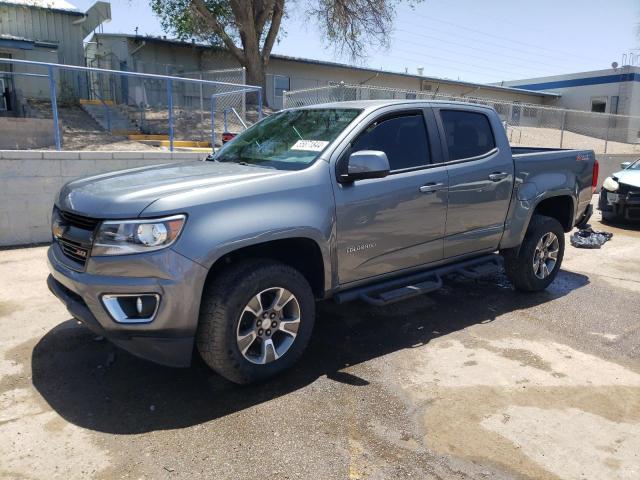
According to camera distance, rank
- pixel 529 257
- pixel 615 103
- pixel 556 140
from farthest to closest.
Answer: pixel 615 103
pixel 556 140
pixel 529 257

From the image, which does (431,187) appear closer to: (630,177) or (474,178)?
(474,178)

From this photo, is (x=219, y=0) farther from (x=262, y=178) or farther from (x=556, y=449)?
(x=556, y=449)

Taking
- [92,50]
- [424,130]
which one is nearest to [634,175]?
[424,130]

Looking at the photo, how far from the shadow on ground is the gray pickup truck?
10.6 inches

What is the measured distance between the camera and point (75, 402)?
10.6ft

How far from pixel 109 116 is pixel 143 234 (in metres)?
13.8

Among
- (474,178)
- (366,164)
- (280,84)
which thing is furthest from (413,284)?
(280,84)

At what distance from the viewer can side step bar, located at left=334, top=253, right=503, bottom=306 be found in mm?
3930

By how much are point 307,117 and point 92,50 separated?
2204 centimetres

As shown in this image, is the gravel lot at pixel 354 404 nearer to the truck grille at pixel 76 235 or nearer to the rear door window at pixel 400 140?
the truck grille at pixel 76 235

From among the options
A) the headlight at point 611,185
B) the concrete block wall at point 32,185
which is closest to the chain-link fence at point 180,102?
the concrete block wall at point 32,185

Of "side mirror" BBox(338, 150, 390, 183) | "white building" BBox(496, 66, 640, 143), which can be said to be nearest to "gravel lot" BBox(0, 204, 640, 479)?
"side mirror" BBox(338, 150, 390, 183)

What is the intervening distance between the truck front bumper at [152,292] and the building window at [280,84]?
2235 centimetres

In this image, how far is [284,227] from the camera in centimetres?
334
